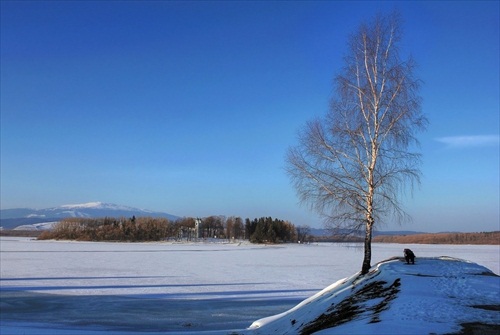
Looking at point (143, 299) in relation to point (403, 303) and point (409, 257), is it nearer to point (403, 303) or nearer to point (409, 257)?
point (409, 257)

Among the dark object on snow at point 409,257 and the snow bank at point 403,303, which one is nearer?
the snow bank at point 403,303

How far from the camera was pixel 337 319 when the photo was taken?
8922 mm

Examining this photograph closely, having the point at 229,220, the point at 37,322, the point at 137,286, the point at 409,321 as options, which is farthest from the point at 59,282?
the point at 229,220

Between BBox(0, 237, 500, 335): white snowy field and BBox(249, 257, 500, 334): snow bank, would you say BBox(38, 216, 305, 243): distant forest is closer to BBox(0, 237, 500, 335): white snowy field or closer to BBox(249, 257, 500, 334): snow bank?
BBox(0, 237, 500, 335): white snowy field

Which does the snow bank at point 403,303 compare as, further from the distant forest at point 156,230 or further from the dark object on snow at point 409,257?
the distant forest at point 156,230

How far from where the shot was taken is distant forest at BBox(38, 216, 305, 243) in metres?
127

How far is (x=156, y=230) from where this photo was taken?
139625 millimetres

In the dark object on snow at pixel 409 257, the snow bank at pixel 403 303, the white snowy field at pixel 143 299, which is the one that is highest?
the dark object on snow at pixel 409 257

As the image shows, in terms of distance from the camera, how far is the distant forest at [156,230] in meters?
127

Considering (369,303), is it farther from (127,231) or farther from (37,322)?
(127,231)

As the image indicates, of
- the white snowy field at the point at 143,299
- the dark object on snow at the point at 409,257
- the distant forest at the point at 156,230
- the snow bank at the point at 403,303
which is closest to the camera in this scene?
the snow bank at the point at 403,303

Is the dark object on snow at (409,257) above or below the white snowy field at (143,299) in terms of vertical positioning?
above

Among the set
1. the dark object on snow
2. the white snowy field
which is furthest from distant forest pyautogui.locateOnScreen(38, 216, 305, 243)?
the dark object on snow

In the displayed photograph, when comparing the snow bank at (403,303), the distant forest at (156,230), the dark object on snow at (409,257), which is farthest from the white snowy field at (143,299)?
the distant forest at (156,230)
